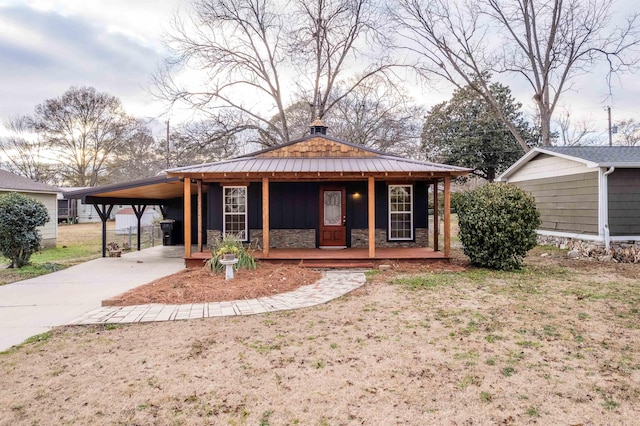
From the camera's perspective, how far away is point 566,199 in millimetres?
10719

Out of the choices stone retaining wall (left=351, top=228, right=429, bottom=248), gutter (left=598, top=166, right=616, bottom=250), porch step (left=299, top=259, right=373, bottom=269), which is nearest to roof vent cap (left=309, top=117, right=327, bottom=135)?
stone retaining wall (left=351, top=228, right=429, bottom=248)

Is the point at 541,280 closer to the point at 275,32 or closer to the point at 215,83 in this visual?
the point at 215,83

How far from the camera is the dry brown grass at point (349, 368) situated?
2.48m

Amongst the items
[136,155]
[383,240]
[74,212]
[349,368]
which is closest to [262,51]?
[383,240]

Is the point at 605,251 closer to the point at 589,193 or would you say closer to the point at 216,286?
the point at 589,193

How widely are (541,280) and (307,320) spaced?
204 inches

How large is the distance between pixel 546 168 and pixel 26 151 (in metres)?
35.2

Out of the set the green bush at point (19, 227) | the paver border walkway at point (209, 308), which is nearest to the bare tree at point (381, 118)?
the paver border walkway at point (209, 308)

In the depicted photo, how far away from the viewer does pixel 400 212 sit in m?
10.1

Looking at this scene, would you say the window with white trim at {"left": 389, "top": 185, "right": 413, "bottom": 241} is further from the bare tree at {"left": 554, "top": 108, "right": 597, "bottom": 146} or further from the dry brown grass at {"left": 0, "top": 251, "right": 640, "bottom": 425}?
the bare tree at {"left": 554, "top": 108, "right": 597, "bottom": 146}

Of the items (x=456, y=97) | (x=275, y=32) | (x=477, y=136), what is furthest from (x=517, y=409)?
(x=456, y=97)

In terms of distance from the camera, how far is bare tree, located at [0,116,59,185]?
26.3m

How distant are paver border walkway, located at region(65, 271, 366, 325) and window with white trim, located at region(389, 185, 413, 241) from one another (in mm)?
4299

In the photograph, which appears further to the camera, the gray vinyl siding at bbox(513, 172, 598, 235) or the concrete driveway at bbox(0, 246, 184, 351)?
the gray vinyl siding at bbox(513, 172, 598, 235)
